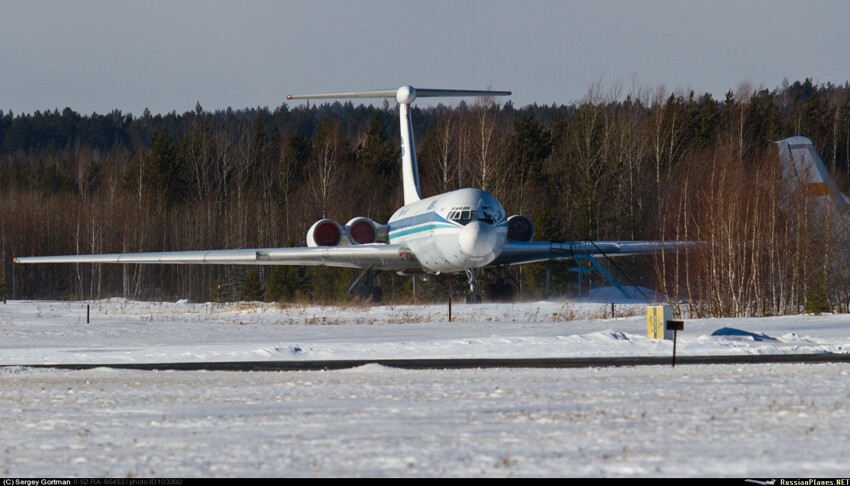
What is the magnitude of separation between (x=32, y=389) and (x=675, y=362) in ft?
30.7

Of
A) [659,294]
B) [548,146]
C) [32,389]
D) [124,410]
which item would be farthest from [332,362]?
[548,146]

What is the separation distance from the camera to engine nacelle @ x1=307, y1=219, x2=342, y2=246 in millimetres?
41875

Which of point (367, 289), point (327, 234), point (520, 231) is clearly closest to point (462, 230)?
point (520, 231)

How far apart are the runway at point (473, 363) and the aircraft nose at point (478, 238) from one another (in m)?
16.3

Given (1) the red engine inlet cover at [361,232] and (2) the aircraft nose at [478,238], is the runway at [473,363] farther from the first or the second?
(1) the red engine inlet cover at [361,232]

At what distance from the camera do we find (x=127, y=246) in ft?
244

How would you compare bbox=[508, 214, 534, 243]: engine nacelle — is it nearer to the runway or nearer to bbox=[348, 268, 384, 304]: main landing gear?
bbox=[348, 268, 384, 304]: main landing gear

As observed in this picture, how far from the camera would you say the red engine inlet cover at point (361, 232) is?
42.7 meters

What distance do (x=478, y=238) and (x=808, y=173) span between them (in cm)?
1156

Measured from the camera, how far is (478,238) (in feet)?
113

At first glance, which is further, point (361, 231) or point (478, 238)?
point (361, 231)

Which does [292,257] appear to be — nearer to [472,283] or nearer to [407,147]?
[472,283]

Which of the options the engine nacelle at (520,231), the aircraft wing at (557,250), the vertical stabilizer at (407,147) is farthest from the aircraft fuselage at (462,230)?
the vertical stabilizer at (407,147)

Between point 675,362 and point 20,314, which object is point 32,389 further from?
point 20,314
